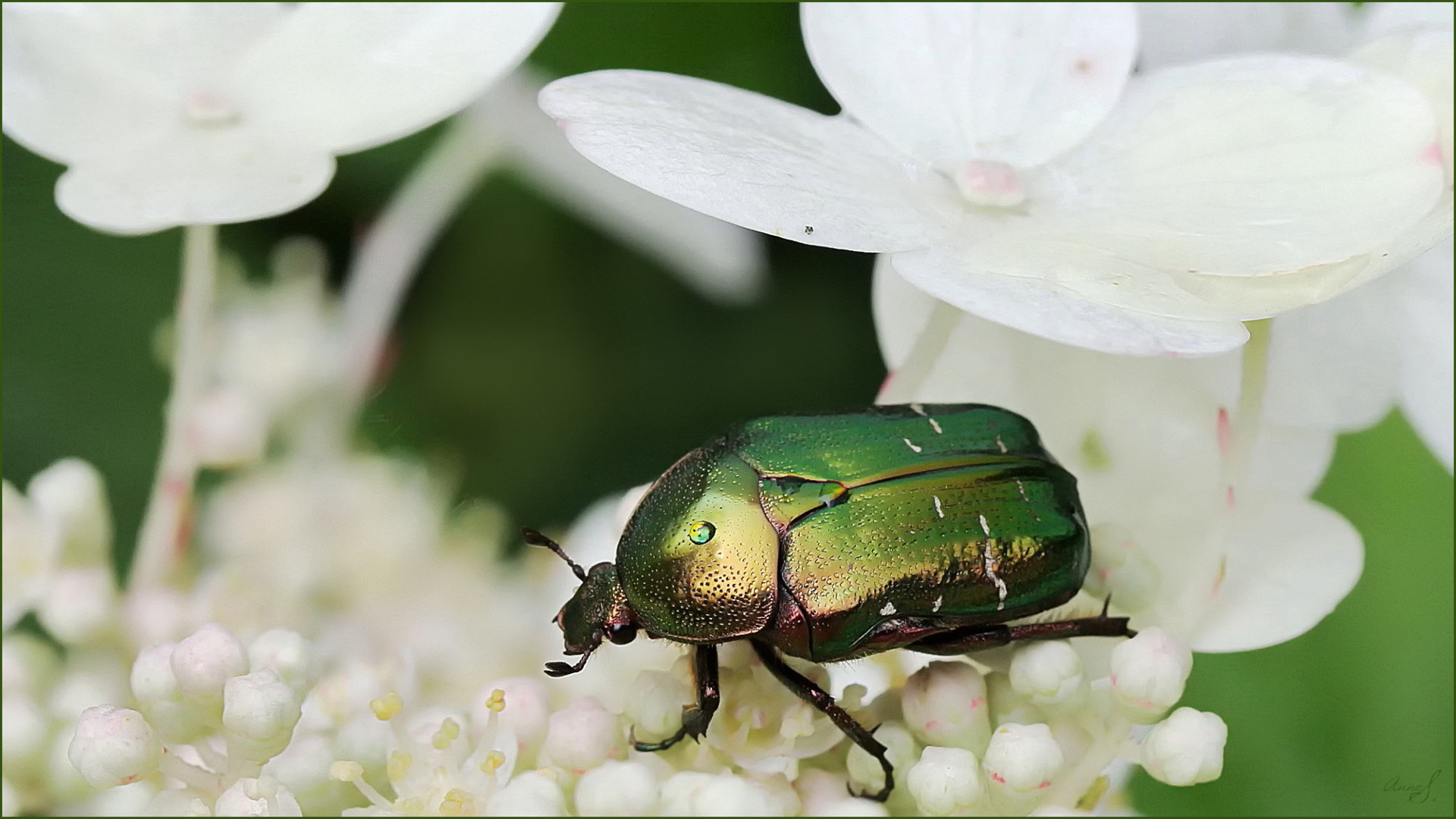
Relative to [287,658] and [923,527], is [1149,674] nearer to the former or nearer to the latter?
[923,527]

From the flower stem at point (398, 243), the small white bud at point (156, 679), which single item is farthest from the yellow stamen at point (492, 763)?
the flower stem at point (398, 243)

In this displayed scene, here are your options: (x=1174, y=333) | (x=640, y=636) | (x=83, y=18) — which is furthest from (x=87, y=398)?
(x=1174, y=333)

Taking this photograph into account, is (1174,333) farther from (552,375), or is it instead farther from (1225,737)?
(552,375)

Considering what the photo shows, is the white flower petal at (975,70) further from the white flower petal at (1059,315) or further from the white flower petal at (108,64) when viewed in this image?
the white flower petal at (108,64)

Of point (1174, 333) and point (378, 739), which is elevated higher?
point (1174, 333)

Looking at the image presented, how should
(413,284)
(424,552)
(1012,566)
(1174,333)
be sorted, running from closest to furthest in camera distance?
(1174,333) → (1012,566) → (424,552) → (413,284)

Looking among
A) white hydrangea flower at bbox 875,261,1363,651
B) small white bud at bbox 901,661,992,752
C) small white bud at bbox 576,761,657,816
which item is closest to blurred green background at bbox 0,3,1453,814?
white hydrangea flower at bbox 875,261,1363,651

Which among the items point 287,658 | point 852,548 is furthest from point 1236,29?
point 287,658
